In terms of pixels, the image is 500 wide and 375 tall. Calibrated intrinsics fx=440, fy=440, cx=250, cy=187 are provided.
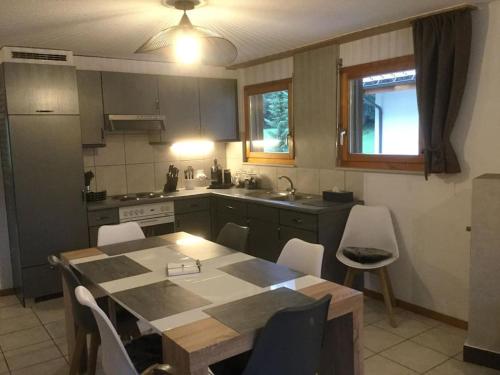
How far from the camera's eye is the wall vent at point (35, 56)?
3789mm

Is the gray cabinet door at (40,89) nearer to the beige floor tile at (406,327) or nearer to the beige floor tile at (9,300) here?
the beige floor tile at (9,300)

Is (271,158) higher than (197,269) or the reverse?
higher

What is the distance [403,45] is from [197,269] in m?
2.44

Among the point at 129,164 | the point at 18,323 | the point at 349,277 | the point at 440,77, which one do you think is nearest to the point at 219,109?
the point at 129,164

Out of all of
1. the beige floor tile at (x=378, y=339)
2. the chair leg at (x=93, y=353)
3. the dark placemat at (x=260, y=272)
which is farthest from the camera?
the beige floor tile at (x=378, y=339)

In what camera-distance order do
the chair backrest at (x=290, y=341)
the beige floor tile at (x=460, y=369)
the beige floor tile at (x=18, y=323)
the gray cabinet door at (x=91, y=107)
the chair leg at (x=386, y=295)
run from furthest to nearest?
the gray cabinet door at (x=91, y=107)
the beige floor tile at (x=18, y=323)
the chair leg at (x=386, y=295)
the beige floor tile at (x=460, y=369)
the chair backrest at (x=290, y=341)

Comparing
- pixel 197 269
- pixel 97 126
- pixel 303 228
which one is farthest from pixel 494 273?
pixel 97 126

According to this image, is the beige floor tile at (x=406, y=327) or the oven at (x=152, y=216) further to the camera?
the oven at (x=152, y=216)

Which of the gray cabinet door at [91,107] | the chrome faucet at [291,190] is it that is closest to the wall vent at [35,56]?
the gray cabinet door at [91,107]

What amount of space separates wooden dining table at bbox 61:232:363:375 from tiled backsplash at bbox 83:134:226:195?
6.58 feet

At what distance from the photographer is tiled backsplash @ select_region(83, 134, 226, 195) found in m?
4.69

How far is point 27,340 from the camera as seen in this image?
3367 millimetres

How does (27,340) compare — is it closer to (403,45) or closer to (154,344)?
(154,344)

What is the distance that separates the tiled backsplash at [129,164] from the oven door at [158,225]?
54 cm
